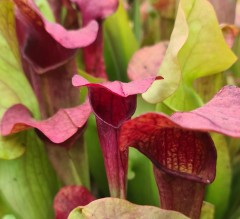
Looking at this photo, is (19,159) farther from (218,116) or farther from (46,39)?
(218,116)

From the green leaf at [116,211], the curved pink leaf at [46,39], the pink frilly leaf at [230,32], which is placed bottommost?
the green leaf at [116,211]

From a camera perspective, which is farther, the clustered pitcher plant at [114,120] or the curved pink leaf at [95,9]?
the curved pink leaf at [95,9]

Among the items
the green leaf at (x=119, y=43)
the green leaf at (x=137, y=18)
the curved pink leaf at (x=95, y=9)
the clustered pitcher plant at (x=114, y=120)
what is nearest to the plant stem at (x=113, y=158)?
the clustered pitcher plant at (x=114, y=120)

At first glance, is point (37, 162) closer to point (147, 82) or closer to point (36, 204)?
point (36, 204)

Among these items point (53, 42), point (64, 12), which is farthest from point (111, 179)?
point (64, 12)

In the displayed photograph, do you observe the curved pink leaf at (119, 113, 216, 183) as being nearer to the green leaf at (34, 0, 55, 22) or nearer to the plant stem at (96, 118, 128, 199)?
the plant stem at (96, 118, 128, 199)

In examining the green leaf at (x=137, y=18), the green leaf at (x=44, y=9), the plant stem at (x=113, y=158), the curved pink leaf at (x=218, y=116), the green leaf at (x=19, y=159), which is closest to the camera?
the curved pink leaf at (x=218, y=116)

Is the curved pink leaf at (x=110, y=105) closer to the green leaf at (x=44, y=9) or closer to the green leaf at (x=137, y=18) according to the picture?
the green leaf at (x=44, y=9)
